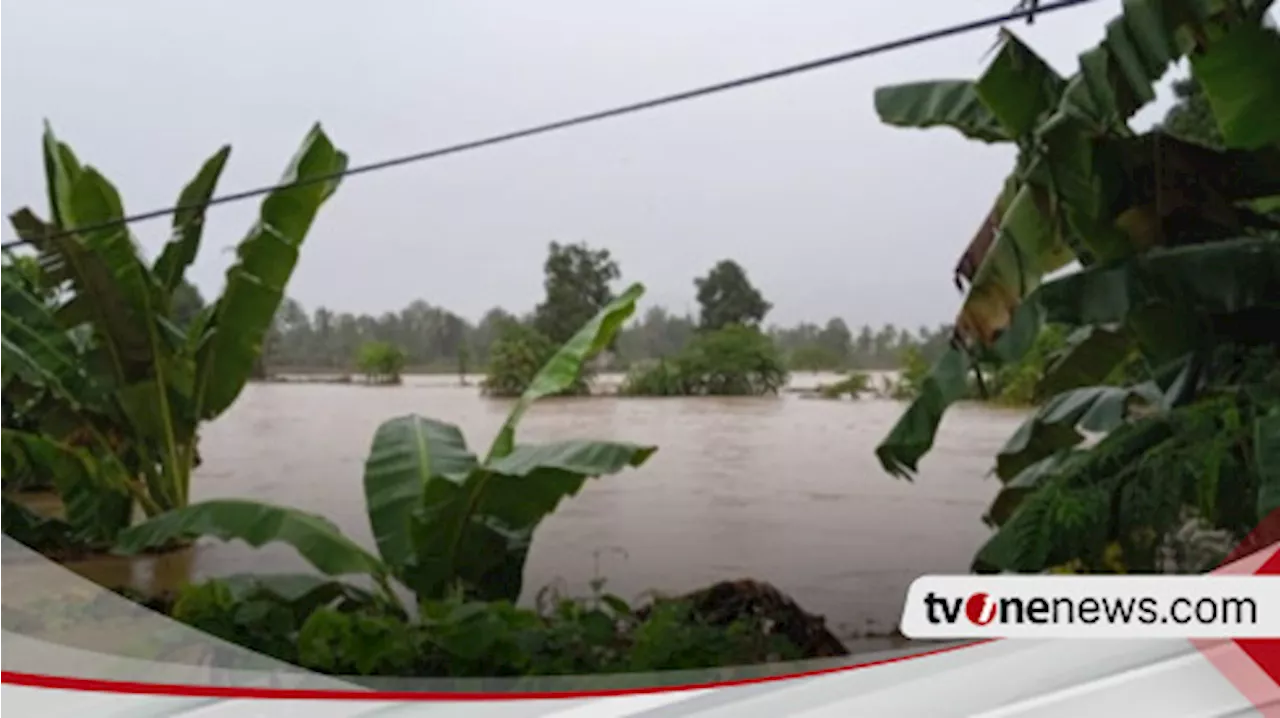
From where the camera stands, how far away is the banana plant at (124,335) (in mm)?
957

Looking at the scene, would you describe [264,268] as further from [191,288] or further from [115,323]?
[115,323]

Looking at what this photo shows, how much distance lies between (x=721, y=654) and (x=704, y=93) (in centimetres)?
49

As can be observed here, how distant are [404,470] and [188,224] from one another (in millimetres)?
314

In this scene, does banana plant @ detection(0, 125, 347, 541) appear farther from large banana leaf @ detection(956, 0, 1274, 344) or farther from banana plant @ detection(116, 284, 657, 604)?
large banana leaf @ detection(956, 0, 1274, 344)

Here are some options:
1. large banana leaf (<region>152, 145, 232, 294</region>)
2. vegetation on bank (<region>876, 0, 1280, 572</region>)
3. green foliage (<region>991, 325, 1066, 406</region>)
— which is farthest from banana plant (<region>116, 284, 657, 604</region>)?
green foliage (<region>991, 325, 1066, 406</region>)

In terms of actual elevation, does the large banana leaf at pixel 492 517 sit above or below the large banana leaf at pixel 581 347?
below

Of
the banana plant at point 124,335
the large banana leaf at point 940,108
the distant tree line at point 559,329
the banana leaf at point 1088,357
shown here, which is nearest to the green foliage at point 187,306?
the banana plant at point 124,335

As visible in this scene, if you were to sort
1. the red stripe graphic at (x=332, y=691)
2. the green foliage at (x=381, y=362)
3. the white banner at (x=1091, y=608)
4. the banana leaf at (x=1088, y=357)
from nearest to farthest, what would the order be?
the red stripe graphic at (x=332, y=691)
the white banner at (x=1091, y=608)
the green foliage at (x=381, y=362)
the banana leaf at (x=1088, y=357)

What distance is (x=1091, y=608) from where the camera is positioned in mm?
924

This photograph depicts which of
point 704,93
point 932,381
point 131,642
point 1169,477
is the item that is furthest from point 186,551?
point 1169,477

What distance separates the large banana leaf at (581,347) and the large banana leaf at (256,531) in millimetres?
232

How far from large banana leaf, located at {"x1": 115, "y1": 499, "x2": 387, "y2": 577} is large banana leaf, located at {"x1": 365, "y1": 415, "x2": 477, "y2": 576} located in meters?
0.04

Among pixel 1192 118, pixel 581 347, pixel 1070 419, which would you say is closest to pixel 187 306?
pixel 581 347

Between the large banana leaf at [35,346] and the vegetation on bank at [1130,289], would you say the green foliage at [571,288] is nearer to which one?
the vegetation on bank at [1130,289]
